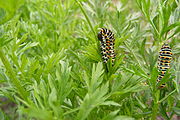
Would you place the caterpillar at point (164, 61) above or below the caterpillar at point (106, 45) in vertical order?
below

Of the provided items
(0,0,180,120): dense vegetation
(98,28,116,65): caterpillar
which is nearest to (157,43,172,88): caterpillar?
(0,0,180,120): dense vegetation

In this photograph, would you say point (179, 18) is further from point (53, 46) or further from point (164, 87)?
point (53, 46)

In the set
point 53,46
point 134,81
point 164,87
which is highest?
point 53,46

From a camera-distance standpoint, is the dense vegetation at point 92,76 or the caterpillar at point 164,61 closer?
the dense vegetation at point 92,76

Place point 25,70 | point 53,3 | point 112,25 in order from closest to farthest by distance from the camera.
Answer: point 25,70
point 112,25
point 53,3

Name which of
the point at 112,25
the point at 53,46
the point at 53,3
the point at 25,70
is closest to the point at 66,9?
the point at 53,3

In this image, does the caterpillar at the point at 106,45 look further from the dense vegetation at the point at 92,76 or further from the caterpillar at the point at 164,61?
the caterpillar at the point at 164,61

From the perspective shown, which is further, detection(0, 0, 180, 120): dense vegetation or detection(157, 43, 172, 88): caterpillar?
detection(157, 43, 172, 88): caterpillar

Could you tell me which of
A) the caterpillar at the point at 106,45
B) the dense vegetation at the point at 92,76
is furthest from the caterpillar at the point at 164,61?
the caterpillar at the point at 106,45

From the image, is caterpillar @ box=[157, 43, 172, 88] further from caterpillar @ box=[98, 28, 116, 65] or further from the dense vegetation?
caterpillar @ box=[98, 28, 116, 65]
